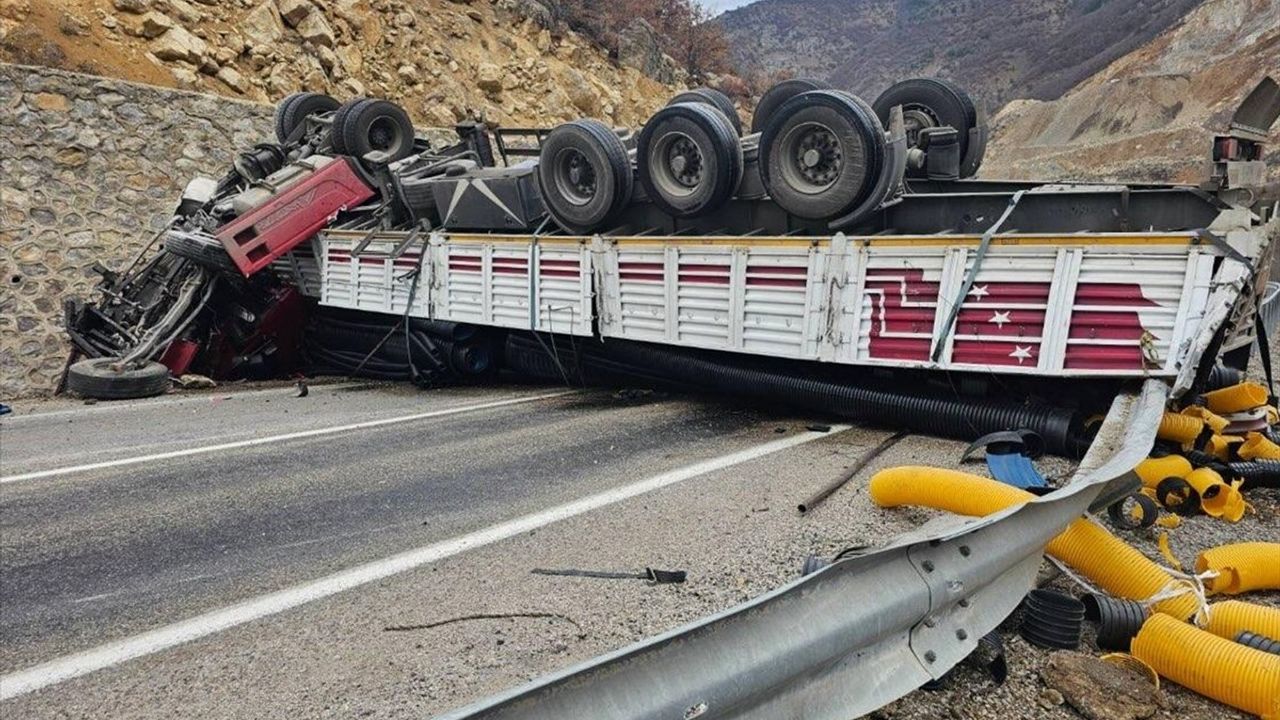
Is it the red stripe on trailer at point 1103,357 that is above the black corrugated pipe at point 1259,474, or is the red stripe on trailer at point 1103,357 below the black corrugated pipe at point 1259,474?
above

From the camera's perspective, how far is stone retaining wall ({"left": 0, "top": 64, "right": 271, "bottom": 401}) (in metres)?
9.48

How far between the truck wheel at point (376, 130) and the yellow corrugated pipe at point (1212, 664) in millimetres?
8670

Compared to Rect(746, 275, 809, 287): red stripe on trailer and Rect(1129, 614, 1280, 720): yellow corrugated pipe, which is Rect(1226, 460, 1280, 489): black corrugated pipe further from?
Rect(746, 275, 809, 287): red stripe on trailer

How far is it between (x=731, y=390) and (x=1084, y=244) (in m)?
2.54

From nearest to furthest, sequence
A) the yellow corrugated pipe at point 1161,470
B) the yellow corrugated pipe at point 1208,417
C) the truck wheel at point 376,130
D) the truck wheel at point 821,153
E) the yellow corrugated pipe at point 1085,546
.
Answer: the yellow corrugated pipe at point 1085,546
the yellow corrugated pipe at point 1161,470
the yellow corrugated pipe at point 1208,417
the truck wheel at point 821,153
the truck wheel at point 376,130

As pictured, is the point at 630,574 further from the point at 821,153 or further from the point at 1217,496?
the point at 821,153

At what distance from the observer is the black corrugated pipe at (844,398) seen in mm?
4449

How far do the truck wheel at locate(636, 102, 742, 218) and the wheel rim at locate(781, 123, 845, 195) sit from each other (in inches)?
18.7

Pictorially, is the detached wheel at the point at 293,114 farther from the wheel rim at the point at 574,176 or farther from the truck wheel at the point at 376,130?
the wheel rim at the point at 574,176

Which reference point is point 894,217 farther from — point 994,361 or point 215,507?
point 215,507

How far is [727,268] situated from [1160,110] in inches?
991

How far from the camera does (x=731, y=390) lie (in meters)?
5.94

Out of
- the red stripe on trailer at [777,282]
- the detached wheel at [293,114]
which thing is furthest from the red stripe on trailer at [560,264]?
the detached wheel at [293,114]

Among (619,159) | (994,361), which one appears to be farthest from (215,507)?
(994,361)
